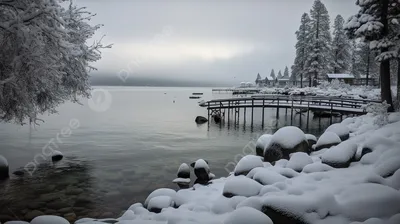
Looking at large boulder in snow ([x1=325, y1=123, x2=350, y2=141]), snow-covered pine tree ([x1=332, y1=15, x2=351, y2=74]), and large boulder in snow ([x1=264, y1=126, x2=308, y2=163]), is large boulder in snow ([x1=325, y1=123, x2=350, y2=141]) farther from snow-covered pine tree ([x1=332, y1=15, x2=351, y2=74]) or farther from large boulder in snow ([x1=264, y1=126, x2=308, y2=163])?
snow-covered pine tree ([x1=332, y1=15, x2=351, y2=74])

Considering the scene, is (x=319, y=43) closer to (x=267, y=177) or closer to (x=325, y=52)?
(x=325, y=52)

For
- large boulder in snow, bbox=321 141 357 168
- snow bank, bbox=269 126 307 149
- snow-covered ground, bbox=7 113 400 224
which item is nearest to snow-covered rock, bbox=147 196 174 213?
snow-covered ground, bbox=7 113 400 224

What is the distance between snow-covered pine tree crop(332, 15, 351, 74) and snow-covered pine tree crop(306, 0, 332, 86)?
401 cm

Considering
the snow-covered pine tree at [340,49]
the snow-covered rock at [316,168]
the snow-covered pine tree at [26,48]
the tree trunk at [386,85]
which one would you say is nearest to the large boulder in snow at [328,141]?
the snow-covered rock at [316,168]

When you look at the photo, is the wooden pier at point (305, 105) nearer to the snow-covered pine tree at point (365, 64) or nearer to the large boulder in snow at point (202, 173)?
the large boulder in snow at point (202, 173)

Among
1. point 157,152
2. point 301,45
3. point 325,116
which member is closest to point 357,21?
point 157,152

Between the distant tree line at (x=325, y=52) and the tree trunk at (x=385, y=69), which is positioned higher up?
the distant tree line at (x=325, y=52)

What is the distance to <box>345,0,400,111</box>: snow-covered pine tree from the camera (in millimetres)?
16141

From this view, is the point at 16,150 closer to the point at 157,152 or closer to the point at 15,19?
the point at 157,152

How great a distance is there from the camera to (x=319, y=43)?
5256cm

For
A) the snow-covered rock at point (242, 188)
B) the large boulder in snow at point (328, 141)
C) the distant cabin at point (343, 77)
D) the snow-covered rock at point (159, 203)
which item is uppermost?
the distant cabin at point (343, 77)

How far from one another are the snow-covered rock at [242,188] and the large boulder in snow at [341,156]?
9.86ft

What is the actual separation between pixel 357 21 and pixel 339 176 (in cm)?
1378

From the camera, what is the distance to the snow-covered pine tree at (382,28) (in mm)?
16141
